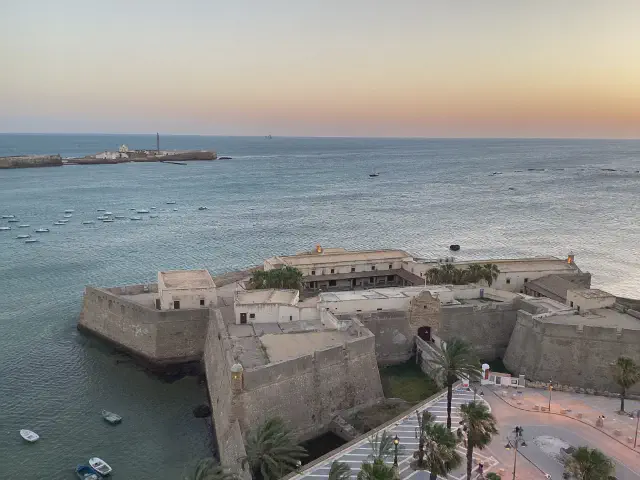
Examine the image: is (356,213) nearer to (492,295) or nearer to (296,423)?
(492,295)

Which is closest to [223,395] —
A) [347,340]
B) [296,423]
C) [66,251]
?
[296,423]

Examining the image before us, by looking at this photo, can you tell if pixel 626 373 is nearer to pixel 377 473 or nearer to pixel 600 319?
pixel 600 319

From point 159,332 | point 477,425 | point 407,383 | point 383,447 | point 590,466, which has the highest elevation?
point 477,425

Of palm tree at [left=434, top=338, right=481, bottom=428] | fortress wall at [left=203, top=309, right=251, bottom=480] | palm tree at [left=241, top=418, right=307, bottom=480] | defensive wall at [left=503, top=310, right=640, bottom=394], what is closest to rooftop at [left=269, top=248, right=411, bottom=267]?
fortress wall at [left=203, top=309, right=251, bottom=480]

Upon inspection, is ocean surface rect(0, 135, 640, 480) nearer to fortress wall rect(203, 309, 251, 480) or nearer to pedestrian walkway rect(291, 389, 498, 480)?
fortress wall rect(203, 309, 251, 480)

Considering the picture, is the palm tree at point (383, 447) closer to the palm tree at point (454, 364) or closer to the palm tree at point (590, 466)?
the palm tree at point (454, 364)

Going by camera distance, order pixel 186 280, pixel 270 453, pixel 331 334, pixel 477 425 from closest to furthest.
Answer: pixel 477 425 < pixel 270 453 < pixel 331 334 < pixel 186 280

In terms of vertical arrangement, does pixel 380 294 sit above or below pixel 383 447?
above

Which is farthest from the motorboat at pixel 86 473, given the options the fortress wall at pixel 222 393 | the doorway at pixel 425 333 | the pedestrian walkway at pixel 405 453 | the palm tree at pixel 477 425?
the doorway at pixel 425 333

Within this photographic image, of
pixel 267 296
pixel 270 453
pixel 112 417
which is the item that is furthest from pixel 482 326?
pixel 112 417
